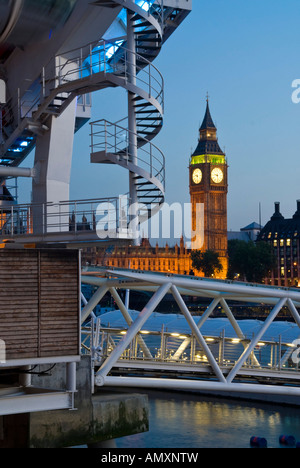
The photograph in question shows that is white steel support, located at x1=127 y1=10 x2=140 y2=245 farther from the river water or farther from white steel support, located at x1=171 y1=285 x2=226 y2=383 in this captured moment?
the river water

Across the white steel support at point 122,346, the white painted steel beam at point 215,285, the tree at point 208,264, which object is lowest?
the white steel support at point 122,346

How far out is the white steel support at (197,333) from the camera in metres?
21.1

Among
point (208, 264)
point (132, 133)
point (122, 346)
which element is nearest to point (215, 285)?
point (122, 346)

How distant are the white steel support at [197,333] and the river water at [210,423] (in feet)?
26.2

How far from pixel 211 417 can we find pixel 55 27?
18580 mm

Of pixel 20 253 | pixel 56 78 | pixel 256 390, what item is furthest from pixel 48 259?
pixel 56 78

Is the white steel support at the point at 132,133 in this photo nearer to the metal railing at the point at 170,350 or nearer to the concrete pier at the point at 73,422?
the metal railing at the point at 170,350

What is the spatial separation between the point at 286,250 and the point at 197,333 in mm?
173175

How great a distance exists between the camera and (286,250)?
19125cm

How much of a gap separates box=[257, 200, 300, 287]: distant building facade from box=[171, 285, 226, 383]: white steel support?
16484 centimetres

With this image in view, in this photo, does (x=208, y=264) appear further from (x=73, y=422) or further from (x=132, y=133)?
(x=73, y=422)
